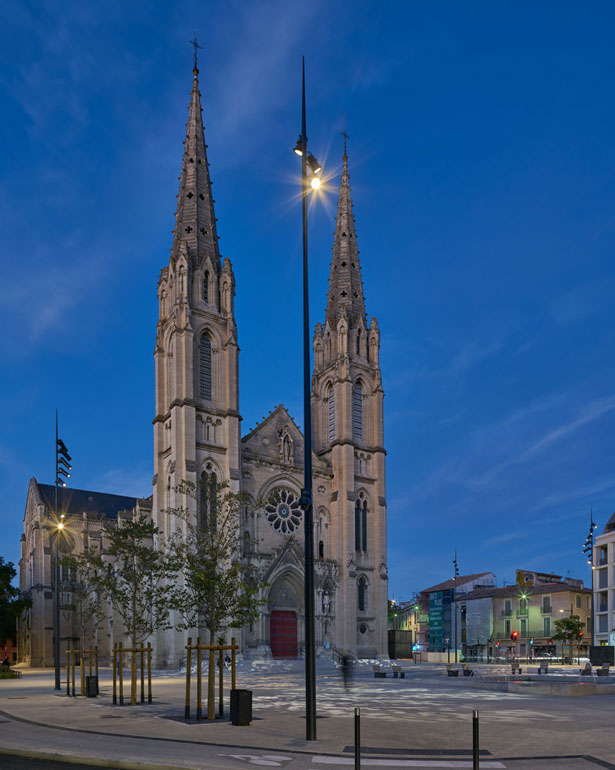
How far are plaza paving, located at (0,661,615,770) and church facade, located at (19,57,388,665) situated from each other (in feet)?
100

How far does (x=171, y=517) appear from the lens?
55.4 meters

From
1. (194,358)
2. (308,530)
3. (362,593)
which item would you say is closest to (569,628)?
(362,593)

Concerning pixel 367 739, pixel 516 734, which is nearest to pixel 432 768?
pixel 367 739

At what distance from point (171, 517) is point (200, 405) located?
9.00m

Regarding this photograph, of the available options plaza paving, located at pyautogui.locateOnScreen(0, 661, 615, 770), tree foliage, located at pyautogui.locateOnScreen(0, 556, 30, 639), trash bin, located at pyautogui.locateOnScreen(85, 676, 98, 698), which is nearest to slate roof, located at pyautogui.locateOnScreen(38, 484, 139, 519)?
tree foliage, located at pyautogui.locateOnScreen(0, 556, 30, 639)

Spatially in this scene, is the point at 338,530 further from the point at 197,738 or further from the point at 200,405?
the point at 197,738

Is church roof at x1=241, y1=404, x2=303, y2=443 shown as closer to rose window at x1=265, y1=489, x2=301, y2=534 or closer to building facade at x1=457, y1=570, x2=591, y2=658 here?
rose window at x1=265, y1=489, x2=301, y2=534

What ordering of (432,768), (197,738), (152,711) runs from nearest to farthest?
(432,768)
(197,738)
(152,711)

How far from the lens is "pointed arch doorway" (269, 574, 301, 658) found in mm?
61344

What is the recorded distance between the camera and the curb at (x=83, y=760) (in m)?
12.6

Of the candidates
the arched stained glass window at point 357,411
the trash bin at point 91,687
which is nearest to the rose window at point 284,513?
the arched stained glass window at point 357,411

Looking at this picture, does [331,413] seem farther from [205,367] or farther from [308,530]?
[308,530]

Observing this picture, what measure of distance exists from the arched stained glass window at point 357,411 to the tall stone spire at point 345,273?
21.1ft

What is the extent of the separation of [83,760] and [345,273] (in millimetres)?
65554
